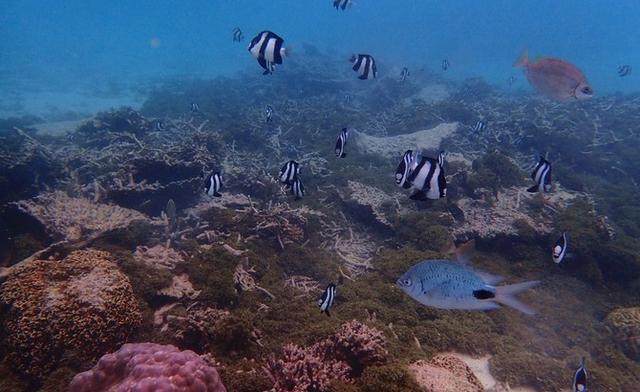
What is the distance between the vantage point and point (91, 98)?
33.4 metres

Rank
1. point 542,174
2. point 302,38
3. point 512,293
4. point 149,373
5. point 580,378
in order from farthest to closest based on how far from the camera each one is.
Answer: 1. point 302,38
2. point 542,174
3. point 580,378
4. point 149,373
5. point 512,293

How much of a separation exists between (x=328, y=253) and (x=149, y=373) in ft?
16.2

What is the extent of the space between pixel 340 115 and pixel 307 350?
15.9m

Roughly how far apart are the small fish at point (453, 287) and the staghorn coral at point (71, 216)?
5.58 meters

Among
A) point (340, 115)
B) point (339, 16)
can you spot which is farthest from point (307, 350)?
point (339, 16)

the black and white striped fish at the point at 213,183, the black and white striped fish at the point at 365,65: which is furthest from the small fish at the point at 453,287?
the black and white striped fish at the point at 365,65

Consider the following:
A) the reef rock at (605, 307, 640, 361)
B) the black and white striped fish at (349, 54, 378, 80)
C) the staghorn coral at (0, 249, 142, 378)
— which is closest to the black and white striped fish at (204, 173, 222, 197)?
the staghorn coral at (0, 249, 142, 378)

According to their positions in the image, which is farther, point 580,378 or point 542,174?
point 542,174

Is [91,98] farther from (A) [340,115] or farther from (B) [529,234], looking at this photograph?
(B) [529,234]

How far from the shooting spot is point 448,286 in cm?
260

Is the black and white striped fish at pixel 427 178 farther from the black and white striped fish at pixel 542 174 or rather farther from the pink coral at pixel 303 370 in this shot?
the black and white striped fish at pixel 542 174

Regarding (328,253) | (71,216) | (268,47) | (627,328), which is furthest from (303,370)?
(627,328)

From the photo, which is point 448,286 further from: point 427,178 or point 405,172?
point 405,172

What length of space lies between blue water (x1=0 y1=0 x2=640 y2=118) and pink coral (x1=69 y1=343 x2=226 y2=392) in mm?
28168
